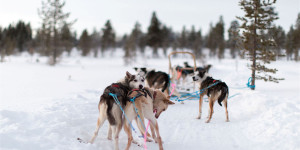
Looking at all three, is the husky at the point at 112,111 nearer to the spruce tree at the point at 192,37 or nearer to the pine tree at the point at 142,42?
the pine tree at the point at 142,42

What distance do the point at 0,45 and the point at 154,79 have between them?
59.2m

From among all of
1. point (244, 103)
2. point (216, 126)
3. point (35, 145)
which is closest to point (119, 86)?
point (35, 145)

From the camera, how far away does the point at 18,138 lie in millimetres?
3434

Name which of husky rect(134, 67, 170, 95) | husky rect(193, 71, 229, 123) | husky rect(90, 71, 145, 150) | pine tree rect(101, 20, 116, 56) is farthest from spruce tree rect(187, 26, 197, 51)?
husky rect(90, 71, 145, 150)

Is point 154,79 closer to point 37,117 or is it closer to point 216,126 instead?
point 216,126

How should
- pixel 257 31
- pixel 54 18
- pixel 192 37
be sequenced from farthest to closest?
pixel 192 37, pixel 54 18, pixel 257 31

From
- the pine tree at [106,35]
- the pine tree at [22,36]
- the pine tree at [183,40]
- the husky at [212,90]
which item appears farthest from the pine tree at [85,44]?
the husky at [212,90]

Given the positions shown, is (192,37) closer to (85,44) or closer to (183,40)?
(183,40)

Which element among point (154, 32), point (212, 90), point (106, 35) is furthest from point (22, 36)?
point (212, 90)

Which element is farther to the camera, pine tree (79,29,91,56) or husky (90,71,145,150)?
pine tree (79,29,91,56)

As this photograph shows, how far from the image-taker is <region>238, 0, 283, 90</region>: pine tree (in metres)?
11.8

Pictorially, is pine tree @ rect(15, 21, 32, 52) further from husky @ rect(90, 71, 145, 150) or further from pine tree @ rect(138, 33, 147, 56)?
husky @ rect(90, 71, 145, 150)

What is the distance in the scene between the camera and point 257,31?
12.2 m

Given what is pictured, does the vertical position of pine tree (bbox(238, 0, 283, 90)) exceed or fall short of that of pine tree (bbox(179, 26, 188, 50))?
it falls short
